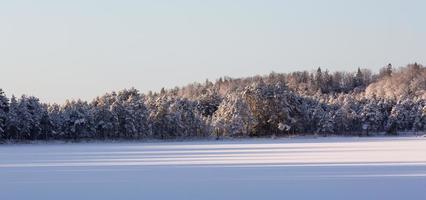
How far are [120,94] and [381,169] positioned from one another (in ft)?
241

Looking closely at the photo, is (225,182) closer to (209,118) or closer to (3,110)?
(3,110)

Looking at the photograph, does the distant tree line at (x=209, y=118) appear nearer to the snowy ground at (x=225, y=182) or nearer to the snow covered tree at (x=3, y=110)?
the snow covered tree at (x=3, y=110)

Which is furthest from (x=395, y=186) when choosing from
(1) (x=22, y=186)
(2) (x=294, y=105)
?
(2) (x=294, y=105)

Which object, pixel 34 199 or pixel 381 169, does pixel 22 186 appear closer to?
pixel 34 199

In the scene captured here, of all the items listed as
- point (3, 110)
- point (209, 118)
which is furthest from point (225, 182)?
point (209, 118)

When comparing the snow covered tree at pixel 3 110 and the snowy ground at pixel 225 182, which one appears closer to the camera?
the snowy ground at pixel 225 182

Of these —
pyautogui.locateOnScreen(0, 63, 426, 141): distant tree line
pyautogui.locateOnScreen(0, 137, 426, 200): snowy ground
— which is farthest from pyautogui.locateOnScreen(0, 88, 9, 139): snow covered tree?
pyautogui.locateOnScreen(0, 137, 426, 200): snowy ground

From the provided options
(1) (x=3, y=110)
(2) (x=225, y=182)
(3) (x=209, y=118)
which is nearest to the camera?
(2) (x=225, y=182)

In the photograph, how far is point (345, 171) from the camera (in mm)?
19328

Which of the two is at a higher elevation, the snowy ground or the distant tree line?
the distant tree line

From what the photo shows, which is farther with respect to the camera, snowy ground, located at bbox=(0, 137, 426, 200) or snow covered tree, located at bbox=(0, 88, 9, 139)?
snow covered tree, located at bbox=(0, 88, 9, 139)

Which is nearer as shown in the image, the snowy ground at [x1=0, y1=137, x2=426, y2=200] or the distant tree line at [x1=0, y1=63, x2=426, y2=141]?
the snowy ground at [x1=0, y1=137, x2=426, y2=200]

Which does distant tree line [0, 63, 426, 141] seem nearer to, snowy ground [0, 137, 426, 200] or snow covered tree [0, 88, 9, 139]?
snow covered tree [0, 88, 9, 139]

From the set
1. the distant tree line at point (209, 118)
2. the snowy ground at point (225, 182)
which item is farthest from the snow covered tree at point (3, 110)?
the snowy ground at point (225, 182)
